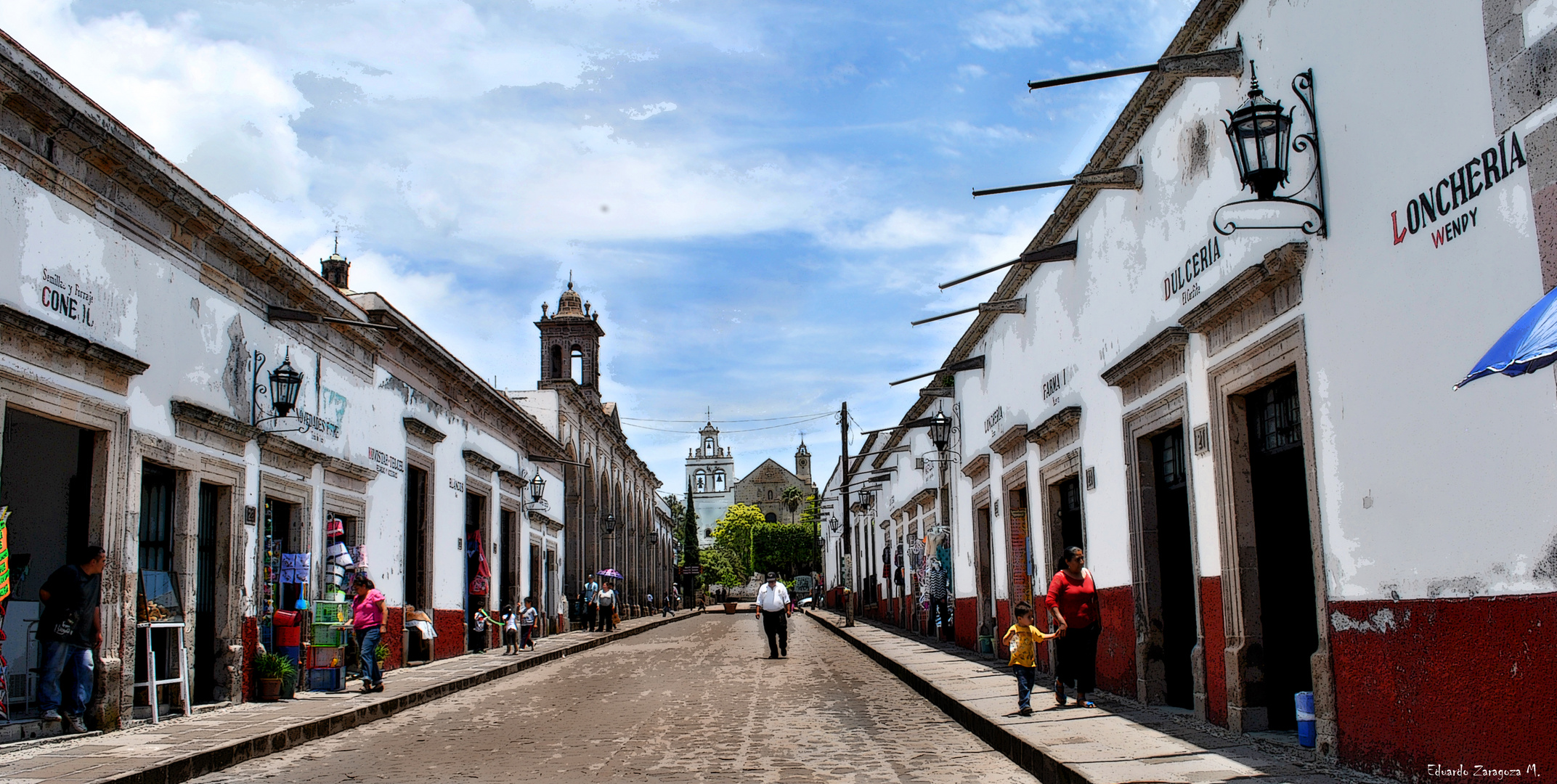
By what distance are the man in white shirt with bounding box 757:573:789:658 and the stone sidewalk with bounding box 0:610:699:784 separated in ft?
18.7

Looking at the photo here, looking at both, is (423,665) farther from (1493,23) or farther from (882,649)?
(1493,23)

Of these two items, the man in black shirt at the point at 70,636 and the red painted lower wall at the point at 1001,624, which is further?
the red painted lower wall at the point at 1001,624

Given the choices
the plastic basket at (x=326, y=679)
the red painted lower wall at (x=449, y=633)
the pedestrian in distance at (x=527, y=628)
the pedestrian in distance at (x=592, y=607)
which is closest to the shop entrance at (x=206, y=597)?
the plastic basket at (x=326, y=679)

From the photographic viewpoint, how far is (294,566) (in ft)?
43.9

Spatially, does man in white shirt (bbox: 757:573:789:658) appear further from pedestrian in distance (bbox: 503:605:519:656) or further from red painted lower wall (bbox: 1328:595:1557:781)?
red painted lower wall (bbox: 1328:595:1557:781)

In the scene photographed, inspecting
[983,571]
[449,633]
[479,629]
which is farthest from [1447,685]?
[479,629]

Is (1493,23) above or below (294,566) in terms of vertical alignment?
above

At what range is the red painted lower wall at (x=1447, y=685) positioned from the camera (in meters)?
5.06

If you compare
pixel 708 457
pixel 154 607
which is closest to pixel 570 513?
pixel 154 607

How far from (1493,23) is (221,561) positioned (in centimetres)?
1119

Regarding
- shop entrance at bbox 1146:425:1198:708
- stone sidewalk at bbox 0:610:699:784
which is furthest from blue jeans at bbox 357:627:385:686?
shop entrance at bbox 1146:425:1198:708

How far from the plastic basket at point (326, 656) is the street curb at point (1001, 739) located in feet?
20.9

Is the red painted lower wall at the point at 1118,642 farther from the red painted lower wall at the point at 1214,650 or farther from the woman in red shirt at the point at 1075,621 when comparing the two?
the red painted lower wall at the point at 1214,650

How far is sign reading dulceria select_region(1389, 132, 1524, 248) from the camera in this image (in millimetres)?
5219
